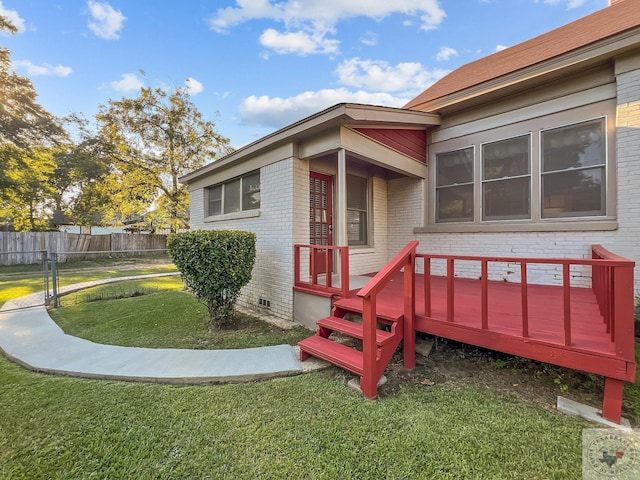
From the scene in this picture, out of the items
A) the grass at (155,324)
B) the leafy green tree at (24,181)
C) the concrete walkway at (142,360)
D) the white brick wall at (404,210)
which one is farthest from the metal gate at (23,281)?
the white brick wall at (404,210)

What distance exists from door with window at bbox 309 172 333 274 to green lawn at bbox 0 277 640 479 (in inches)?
119

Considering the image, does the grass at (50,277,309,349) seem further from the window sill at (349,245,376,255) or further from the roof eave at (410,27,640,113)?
the roof eave at (410,27,640,113)

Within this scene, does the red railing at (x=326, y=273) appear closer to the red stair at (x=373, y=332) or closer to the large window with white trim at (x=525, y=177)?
the red stair at (x=373, y=332)

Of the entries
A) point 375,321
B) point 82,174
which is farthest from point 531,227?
point 82,174

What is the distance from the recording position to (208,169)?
22.6 ft

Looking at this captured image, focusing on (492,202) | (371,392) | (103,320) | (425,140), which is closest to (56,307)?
(103,320)

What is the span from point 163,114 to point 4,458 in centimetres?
1985

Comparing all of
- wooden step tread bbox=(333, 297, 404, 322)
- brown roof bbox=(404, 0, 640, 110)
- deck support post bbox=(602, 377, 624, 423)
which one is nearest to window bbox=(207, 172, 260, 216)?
wooden step tread bbox=(333, 297, 404, 322)

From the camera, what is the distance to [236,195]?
6.54 m

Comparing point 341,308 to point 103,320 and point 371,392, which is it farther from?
point 103,320

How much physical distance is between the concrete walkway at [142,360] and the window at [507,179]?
14.7 ft

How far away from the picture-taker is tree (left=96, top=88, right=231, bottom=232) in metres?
16.8

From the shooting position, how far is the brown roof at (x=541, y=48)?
470 cm

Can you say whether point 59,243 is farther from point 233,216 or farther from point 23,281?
point 233,216
